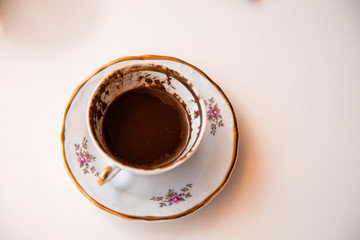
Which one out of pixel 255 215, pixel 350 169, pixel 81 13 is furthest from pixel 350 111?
pixel 81 13

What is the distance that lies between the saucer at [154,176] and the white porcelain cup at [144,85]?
0.04m

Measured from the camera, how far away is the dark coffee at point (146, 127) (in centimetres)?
69

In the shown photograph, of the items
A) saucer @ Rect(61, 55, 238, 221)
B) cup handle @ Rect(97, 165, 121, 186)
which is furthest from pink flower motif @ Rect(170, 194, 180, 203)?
cup handle @ Rect(97, 165, 121, 186)

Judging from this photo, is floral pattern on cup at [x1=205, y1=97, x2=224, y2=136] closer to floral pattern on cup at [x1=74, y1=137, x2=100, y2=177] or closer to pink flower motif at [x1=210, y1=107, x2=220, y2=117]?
pink flower motif at [x1=210, y1=107, x2=220, y2=117]

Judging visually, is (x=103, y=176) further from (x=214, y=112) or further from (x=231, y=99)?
(x=231, y=99)

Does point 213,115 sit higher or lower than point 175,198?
higher

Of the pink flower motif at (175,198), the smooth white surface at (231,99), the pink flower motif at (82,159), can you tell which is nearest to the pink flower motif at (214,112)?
the smooth white surface at (231,99)

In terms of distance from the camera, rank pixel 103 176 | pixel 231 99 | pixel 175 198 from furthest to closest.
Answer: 1. pixel 231 99
2. pixel 175 198
3. pixel 103 176

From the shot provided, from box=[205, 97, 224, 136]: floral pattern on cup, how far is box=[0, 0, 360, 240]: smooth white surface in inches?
4.2

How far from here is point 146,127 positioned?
71 centimetres

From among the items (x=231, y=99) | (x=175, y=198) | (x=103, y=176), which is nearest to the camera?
(x=103, y=176)

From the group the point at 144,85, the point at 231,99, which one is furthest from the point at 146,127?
the point at 231,99

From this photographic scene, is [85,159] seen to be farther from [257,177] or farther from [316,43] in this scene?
[316,43]

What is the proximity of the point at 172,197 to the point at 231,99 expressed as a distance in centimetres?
35
